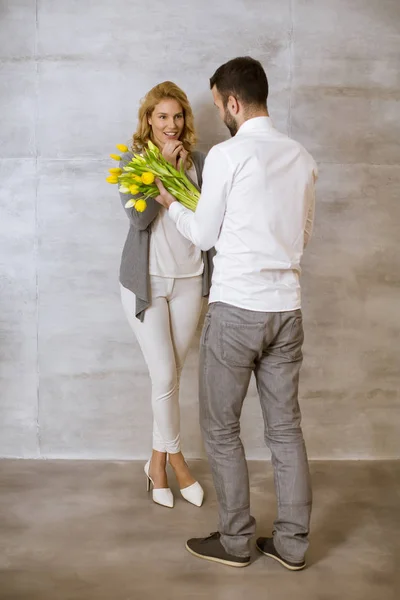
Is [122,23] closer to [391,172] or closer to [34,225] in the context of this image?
[34,225]

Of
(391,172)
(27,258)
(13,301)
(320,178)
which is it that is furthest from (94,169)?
(391,172)

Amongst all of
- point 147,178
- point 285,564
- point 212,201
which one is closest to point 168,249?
point 147,178

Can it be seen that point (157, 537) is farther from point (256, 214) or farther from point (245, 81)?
point (245, 81)

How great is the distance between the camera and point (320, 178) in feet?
10.5

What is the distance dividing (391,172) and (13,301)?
188cm

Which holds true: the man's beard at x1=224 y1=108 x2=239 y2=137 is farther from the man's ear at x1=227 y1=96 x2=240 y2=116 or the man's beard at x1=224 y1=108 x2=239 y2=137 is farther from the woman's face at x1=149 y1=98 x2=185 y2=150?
the woman's face at x1=149 y1=98 x2=185 y2=150

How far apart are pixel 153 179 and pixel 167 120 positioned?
0.41 meters

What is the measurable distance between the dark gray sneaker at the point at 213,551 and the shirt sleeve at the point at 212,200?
1.07 m

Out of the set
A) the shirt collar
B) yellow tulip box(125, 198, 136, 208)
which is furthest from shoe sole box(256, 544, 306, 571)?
the shirt collar

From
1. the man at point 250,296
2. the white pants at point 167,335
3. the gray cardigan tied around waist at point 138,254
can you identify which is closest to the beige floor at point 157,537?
the man at point 250,296

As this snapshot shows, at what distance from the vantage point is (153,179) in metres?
2.47

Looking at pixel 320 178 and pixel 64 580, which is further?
pixel 320 178

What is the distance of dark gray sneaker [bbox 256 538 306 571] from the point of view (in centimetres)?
238

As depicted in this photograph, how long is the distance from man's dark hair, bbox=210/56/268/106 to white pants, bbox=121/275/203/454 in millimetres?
903
